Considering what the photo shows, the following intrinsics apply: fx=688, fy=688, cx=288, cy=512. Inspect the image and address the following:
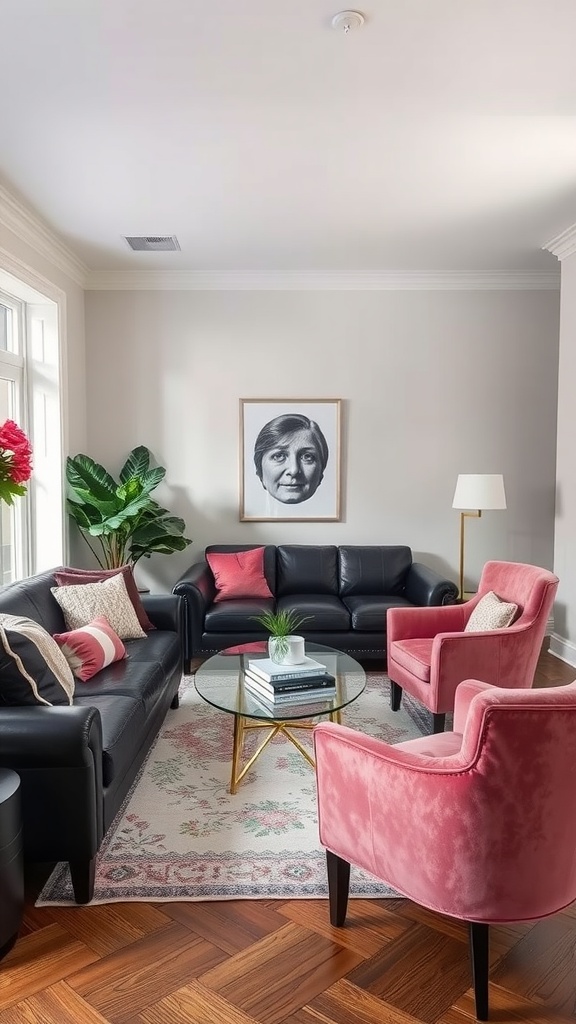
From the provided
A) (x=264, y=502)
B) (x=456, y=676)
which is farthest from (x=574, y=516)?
(x=264, y=502)

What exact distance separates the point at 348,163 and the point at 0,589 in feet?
8.81

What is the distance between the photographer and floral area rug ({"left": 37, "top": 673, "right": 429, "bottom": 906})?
2248 mm

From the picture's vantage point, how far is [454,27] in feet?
7.67

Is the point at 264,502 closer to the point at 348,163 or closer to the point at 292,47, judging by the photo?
the point at 348,163

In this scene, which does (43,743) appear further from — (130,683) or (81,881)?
(130,683)

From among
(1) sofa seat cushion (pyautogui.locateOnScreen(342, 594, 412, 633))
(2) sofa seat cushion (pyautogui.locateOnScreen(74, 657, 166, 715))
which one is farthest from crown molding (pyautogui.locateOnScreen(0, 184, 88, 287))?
(1) sofa seat cushion (pyautogui.locateOnScreen(342, 594, 412, 633))

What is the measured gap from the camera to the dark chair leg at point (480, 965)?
5.54ft

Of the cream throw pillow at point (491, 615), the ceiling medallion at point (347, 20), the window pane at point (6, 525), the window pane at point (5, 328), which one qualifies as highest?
the ceiling medallion at point (347, 20)

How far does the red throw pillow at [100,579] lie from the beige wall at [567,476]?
2.80 meters

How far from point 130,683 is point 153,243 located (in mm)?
3106

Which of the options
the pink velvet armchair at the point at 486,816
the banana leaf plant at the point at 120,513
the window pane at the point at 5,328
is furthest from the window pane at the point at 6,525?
the pink velvet armchair at the point at 486,816

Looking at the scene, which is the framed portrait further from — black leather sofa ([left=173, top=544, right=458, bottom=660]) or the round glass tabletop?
the round glass tabletop

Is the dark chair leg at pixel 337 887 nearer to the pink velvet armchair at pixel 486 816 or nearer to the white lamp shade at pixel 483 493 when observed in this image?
the pink velvet armchair at pixel 486 816

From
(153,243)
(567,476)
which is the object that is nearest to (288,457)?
(153,243)
